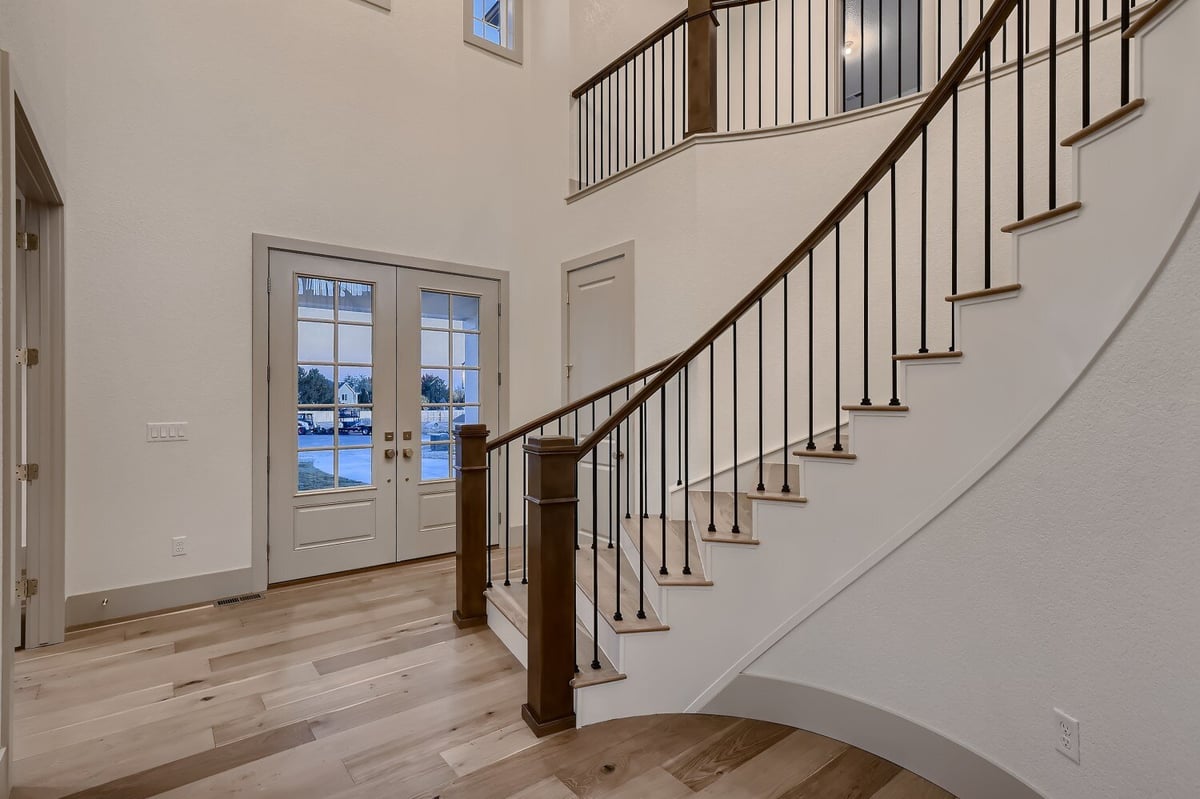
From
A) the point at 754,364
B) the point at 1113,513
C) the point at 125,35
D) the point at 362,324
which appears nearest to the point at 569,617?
the point at 1113,513

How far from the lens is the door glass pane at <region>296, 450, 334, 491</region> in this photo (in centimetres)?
402

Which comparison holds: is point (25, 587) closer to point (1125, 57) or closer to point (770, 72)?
point (1125, 57)

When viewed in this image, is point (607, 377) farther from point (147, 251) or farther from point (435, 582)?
point (147, 251)

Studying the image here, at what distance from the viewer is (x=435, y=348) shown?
4574 mm

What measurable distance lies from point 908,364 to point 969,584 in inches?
27.5

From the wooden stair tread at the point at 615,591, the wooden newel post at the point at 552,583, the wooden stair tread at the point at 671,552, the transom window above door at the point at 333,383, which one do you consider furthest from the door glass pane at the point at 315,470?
the wooden newel post at the point at 552,583

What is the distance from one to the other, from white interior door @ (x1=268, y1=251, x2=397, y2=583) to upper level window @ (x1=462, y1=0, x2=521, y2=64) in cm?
207

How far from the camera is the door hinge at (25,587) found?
2838 millimetres

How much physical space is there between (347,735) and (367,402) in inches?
96.7

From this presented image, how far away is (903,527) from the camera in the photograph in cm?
196

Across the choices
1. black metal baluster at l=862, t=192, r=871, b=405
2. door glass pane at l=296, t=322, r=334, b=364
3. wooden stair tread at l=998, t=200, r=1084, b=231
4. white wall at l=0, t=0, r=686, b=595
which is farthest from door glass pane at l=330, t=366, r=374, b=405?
wooden stair tread at l=998, t=200, r=1084, b=231

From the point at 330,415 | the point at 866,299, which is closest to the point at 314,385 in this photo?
the point at 330,415

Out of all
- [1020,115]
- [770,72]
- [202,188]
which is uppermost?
[770,72]

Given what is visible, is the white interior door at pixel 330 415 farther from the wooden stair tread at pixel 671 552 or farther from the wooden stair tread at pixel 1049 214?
the wooden stair tread at pixel 1049 214
